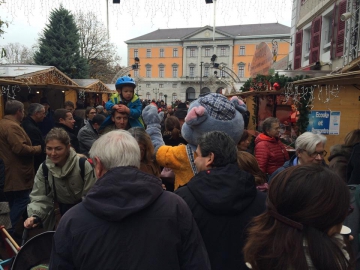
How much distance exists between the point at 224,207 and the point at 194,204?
17 centimetres

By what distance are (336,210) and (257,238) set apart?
30cm

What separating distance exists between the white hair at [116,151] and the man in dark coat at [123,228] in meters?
0.05

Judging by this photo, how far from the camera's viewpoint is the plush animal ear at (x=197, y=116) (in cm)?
236

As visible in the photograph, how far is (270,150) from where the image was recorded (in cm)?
421

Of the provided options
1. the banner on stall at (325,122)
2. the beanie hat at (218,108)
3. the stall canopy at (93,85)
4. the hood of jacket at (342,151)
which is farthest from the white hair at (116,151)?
the stall canopy at (93,85)

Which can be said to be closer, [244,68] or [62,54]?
[62,54]

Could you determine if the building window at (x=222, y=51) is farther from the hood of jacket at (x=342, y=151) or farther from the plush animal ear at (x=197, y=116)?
the plush animal ear at (x=197, y=116)

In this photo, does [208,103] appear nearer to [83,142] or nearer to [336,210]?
[336,210]

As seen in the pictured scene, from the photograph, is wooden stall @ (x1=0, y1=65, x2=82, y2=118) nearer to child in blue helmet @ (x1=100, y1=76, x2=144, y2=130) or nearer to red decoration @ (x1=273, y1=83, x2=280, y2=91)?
child in blue helmet @ (x1=100, y1=76, x2=144, y2=130)

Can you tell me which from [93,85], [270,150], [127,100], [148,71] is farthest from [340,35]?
[148,71]

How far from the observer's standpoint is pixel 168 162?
245 cm

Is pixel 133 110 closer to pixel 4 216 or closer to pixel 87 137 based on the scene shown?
pixel 87 137

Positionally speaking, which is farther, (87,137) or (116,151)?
(87,137)

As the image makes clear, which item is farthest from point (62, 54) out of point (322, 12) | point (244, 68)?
point (244, 68)
